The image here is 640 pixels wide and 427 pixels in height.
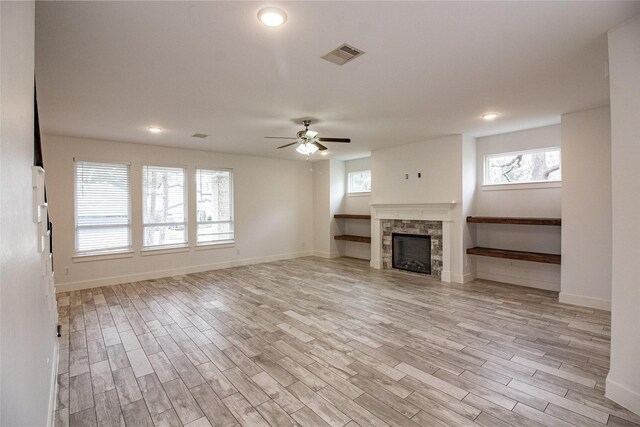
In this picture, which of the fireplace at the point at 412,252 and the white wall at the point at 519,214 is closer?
the white wall at the point at 519,214

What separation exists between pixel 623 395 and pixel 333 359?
7.04 feet

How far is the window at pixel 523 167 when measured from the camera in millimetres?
4961

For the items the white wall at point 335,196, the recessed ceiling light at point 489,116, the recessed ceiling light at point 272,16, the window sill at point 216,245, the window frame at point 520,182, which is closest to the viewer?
the recessed ceiling light at point 272,16

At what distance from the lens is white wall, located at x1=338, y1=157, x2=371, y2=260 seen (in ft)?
25.9

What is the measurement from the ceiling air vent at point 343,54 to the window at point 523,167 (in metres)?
4.18

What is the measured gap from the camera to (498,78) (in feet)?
9.94

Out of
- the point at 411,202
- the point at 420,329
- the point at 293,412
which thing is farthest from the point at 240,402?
the point at 411,202

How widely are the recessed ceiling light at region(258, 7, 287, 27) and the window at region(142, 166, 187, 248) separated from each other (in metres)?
4.92

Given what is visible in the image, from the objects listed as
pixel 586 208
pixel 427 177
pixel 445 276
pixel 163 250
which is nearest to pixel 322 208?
pixel 427 177

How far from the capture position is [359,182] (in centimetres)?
820

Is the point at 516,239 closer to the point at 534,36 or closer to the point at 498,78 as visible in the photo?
the point at 498,78

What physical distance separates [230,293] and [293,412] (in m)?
3.08

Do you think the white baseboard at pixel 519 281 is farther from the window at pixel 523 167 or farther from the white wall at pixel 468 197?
the window at pixel 523 167

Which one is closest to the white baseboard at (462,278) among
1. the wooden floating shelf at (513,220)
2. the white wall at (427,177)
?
the white wall at (427,177)
